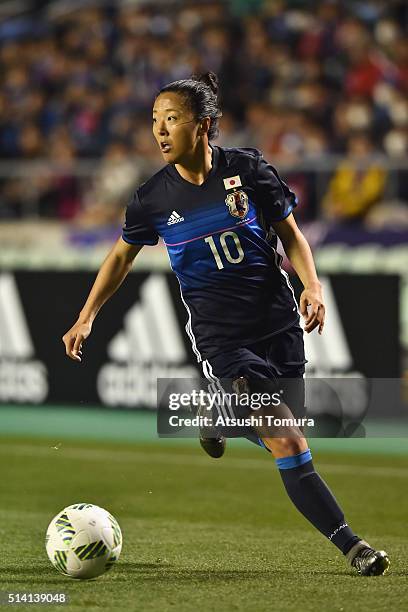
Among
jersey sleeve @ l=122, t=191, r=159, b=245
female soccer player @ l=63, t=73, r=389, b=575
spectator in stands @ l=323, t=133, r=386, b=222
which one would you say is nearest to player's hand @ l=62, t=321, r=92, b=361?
female soccer player @ l=63, t=73, r=389, b=575

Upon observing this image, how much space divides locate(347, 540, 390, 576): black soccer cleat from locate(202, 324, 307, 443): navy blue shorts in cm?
72

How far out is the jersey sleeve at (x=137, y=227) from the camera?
239 inches

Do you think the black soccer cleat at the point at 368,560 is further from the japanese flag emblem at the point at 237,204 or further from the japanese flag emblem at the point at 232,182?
the japanese flag emblem at the point at 232,182

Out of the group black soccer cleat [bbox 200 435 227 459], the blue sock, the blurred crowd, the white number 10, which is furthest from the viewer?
the blurred crowd

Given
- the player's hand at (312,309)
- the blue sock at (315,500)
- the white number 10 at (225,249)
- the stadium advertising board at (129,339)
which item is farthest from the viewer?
the stadium advertising board at (129,339)

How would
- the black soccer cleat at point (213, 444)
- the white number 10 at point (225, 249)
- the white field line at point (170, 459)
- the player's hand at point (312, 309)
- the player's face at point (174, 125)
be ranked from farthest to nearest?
the white field line at point (170, 459)
the black soccer cleat at point (213, 444)
the white number 10 at point (225, 249)
the player's face at point (174, 125)
the player's hand at point (312, 309)

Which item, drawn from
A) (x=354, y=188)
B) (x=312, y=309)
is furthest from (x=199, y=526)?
(x=354, y=188)

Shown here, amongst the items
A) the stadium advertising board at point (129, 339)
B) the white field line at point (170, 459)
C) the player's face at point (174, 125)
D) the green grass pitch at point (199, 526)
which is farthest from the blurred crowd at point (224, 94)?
the player's face at point (174, 125)

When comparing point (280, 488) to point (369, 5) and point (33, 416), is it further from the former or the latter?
point (369, 5)

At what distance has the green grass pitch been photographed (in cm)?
535

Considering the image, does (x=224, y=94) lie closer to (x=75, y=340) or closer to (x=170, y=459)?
(x=170, y=459)

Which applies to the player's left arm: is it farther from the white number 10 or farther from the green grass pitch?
the green grass pitch

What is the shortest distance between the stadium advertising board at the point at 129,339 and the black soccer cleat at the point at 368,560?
19.7ft

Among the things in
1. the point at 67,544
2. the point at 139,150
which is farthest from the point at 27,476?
the point at 139,150
